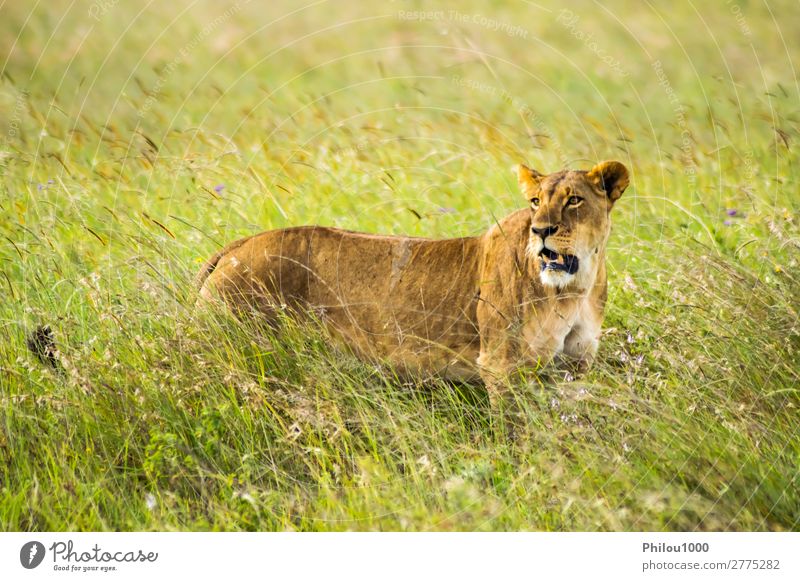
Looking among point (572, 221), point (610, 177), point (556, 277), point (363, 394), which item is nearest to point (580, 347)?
point (556, 277)

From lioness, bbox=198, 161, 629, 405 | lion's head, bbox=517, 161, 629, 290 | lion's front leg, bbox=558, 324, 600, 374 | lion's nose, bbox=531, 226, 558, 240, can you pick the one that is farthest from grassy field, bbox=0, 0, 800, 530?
lion's nose, bbox=531, 226, 558, 240

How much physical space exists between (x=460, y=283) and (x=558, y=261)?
0.86 m

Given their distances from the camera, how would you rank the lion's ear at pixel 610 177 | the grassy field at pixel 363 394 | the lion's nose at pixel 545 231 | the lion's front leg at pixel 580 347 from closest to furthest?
the grassy field at pixel 363 394 → the lion's nose at pixel 545 231 → the lion's ear at pixel 610 177 → the lion's front leg at pixel 580 347

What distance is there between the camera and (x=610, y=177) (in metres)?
6.43

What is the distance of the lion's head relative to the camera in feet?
20.5

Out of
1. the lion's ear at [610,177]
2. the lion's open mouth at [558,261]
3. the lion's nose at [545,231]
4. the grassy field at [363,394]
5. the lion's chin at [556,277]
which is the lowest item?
the grassy field at [363,394]

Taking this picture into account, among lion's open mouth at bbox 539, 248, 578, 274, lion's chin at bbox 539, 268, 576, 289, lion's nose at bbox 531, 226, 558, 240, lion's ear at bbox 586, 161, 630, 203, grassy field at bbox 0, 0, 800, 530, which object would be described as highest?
lion's ear at bbox 586, 161, 630, 203

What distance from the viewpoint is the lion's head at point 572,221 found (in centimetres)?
625

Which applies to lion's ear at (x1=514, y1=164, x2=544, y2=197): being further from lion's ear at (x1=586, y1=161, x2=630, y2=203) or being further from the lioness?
lion's ear at (x1=586, y1=161, x2=630, y2=203)

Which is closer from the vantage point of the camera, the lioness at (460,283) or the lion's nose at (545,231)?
the lion's nose at (545,231)

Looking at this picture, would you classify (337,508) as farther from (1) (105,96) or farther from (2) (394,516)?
(1) (105,96)

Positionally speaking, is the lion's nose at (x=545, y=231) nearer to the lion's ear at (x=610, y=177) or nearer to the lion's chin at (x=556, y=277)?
the lion's chin at (x=556, y=277)

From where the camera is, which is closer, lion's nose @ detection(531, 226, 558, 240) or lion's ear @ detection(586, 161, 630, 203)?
lion's nose @ detection(531, 226, 558, 240)

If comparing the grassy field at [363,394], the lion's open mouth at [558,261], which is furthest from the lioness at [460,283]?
the grassy field at [363,394]
